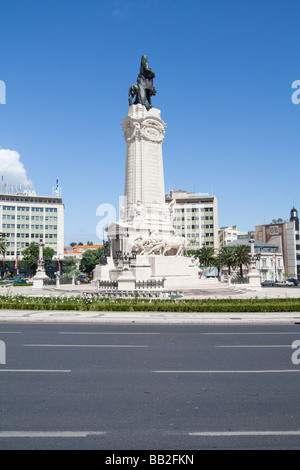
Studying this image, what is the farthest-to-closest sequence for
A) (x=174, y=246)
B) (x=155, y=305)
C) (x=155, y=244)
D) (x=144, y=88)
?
(x=144, y=88), (x=174, y=246), (x=155, y=244), (x=155, y=305)

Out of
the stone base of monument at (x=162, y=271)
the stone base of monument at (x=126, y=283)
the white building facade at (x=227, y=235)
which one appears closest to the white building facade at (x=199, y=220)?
the white building facade at (x=227, y=235)

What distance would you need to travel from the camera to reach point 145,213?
4334 centimetres

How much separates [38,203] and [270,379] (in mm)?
105673

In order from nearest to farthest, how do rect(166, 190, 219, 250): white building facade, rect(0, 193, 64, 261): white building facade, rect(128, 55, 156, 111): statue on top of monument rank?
rect(128, 55, 156, 111): statue on top of monument, rect(0, 193, 64, 261): white building facade, rect(166, 190, 219, 250): white building facade

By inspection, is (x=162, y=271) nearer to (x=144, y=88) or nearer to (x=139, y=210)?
(x=139, y=210)

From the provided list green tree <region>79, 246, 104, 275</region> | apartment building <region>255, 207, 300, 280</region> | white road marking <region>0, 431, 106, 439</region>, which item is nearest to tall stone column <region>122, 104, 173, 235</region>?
white road marking <region>0, 431, 106, 439</region>

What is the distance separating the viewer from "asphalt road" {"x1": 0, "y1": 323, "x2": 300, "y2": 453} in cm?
567

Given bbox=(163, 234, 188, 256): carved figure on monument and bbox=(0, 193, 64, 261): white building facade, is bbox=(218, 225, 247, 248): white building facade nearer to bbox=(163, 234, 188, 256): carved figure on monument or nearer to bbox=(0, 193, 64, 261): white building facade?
bbox=(0, 193, 64, 261): white building facade

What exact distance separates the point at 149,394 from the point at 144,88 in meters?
45.4

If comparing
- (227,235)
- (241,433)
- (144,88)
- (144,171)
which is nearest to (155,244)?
(144,171)

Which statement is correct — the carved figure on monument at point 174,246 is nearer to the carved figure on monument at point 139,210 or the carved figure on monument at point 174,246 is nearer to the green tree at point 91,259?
the carved figure on monument at point 139,210

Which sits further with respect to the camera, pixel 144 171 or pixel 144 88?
pixel 144 88

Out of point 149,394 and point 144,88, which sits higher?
point 144,88

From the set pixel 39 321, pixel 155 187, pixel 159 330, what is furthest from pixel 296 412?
pixel 155 187
